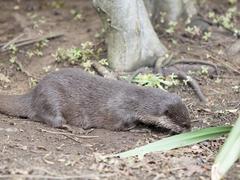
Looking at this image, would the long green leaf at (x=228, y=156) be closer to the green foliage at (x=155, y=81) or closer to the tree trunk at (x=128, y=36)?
the green foliage at (x=155, y=81)

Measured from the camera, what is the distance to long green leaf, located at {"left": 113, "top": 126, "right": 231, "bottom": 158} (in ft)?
16.8

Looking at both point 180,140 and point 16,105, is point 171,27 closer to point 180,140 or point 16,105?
point 16,105

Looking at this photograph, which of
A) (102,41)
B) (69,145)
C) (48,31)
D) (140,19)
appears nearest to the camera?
(69,145)

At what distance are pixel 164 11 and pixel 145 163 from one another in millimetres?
3854

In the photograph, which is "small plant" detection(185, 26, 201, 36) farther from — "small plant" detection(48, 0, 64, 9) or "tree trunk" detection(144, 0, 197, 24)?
"small plant" detection(48, 0, 64, 9)

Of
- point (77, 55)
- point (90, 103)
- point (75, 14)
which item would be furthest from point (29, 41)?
point (90, 103)

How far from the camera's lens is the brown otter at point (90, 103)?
6.01 metres

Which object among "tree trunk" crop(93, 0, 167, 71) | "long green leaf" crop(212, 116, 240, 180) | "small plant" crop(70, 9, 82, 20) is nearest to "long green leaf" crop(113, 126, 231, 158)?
"long green leaf" crop(212, 116, 240, 180)

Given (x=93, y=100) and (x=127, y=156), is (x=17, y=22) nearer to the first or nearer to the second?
(x=93, y=100)

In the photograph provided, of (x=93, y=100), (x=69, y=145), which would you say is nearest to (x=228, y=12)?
(x=93, y=100)

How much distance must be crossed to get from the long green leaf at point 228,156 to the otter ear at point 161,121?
114 centimetres

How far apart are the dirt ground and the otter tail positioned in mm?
82

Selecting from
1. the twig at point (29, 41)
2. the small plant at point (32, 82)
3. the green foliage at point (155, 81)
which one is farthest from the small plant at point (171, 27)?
the small plant at point (32, 82)

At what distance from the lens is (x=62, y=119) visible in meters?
6.08
